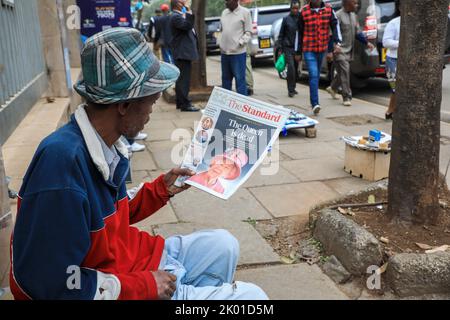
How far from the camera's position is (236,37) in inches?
313

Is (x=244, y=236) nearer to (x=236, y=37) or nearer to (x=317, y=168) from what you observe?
(x=317, y=168)

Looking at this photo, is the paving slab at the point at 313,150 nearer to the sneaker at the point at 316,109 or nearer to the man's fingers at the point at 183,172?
the sneaker at the point at 316,109

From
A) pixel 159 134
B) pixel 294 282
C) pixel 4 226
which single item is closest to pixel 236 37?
pixel 159 134

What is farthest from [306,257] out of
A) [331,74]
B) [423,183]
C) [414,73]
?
[331,74]

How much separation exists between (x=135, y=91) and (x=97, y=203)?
1.29 feet

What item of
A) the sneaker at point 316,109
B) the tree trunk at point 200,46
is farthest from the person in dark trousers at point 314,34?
the tree trunk at point 200,46

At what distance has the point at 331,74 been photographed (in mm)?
10586

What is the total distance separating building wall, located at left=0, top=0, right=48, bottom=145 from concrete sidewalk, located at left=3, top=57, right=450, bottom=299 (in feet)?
0.76

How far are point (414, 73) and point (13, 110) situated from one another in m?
4.00

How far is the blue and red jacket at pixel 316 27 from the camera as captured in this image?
7.86 meters

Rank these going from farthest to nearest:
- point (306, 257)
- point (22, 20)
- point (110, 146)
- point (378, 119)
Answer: point (378, 119) → point (22, 20) → point (306, 257) → point (110, 146)

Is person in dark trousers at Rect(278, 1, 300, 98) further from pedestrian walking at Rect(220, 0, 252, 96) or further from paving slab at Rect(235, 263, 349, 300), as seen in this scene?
paving slab at Rect(235, 263, 349, 300)

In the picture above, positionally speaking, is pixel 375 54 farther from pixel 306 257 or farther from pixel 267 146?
pixel 267 146

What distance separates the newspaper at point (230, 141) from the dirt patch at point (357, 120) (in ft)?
17.9
